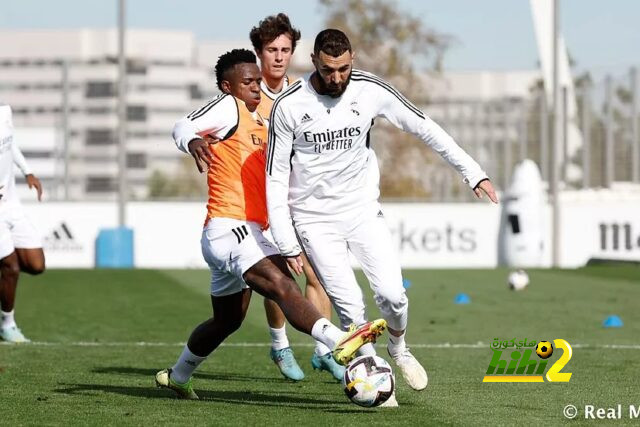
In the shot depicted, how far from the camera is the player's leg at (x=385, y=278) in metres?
8.30

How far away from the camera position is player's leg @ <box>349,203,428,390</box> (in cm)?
830

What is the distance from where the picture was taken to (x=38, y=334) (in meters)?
13.3

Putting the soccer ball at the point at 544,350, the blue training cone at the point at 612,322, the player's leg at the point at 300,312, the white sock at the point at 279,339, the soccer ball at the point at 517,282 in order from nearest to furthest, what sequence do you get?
1. the player's leg at the point at 300,312
2. the white sock at the point at 279,339
3. the soccer ball at the point at 544,350
4. the blue training cone at the point at 612,322
5. the soccer ball at the point at 517,282

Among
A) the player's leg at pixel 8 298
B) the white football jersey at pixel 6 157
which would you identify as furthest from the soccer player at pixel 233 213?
the white football jersey at pixel 6 157

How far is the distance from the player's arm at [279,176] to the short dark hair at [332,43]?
0.46 meters

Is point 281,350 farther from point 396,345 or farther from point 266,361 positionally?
point 396,345

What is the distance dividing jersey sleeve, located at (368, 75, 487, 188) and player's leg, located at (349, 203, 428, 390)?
1.77ft

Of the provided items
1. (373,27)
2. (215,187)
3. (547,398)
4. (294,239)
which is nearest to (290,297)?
(294,239)

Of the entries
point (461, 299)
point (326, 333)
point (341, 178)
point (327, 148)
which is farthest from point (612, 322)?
point (326, 333)

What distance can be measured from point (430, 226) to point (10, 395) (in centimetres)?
2023

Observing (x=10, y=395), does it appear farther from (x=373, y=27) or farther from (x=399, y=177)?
(x=373, y=27)

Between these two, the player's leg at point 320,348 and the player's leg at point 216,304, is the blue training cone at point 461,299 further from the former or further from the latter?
the player's leg at point 216,304

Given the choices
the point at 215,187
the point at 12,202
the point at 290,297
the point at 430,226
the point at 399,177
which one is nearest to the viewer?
the point at 290,297

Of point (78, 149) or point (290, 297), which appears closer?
point (290, 297)
